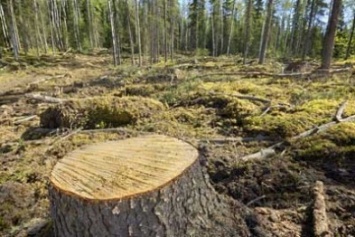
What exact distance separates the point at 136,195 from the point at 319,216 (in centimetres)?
172

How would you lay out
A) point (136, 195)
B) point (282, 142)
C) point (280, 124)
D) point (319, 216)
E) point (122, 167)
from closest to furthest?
point (136, 195), point (122, 167), point (319, 216), point (282, 142), point (280, 124)

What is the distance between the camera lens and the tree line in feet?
89.5

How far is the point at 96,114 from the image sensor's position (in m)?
6.48

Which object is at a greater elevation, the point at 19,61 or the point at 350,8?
the point at 350,8

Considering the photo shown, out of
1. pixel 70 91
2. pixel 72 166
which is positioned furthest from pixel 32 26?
pixel 72 166

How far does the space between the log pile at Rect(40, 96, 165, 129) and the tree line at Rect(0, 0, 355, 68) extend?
54.0ft

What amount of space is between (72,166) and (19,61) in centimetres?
2242

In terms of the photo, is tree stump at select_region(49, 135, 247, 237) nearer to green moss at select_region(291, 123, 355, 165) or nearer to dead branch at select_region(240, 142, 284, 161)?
dead branch at select_region(240, 142, 284, 161)

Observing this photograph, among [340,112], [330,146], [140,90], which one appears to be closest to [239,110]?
[340,112]

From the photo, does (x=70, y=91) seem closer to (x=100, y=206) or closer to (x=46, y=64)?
(x=100, y=206)

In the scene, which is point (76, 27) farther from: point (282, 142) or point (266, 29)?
point (282, 142)

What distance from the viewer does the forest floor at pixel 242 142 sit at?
131 inches

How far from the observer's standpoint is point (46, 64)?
22.1 meters

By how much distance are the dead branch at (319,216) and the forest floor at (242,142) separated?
4cm
